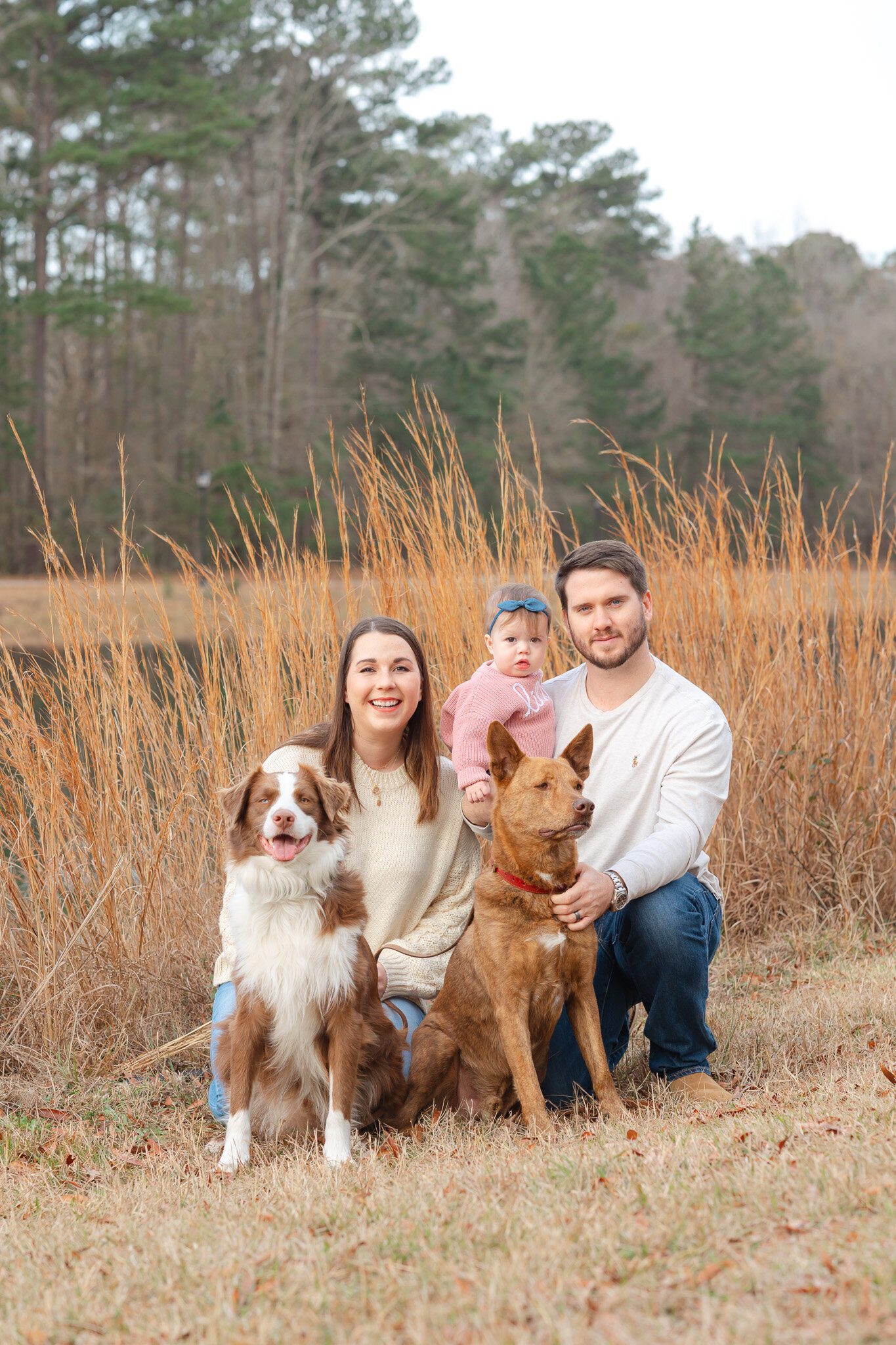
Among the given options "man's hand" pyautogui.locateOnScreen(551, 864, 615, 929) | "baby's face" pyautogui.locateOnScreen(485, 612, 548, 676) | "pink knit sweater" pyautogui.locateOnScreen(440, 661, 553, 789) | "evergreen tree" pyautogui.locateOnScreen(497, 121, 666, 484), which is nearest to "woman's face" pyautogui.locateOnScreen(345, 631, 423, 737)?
"pink knit sweater" pyautogui.locateOnScreen(440, 661, 553, 789)

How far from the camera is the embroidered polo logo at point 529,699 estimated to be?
12.0ft

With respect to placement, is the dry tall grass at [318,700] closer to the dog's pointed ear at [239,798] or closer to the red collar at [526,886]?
the dog's pointed ear at [239,798]

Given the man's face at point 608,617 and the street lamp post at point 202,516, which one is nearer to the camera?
the man's face at point 608,617

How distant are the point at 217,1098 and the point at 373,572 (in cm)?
249

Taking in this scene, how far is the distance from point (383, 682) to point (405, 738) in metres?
0.31

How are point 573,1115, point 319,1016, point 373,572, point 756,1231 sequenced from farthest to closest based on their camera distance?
1. point 373,572
2. point 573,1115
3. point 319,1016
4. point 756,1231

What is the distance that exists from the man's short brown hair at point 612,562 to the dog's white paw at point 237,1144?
1.82 metres

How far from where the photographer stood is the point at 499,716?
3.63 metres

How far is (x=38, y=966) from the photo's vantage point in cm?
402

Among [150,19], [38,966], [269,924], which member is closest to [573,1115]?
[269,924]

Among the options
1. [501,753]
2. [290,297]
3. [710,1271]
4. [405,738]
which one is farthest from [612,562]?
[290,297]

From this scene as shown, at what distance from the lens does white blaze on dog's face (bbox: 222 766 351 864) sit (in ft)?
9.16

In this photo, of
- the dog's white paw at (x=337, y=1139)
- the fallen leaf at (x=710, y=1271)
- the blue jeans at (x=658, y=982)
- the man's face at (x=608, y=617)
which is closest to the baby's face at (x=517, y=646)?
the man's face at (x=608, y=617)

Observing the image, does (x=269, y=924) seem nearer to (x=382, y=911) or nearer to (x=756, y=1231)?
(x=382, y=911)
